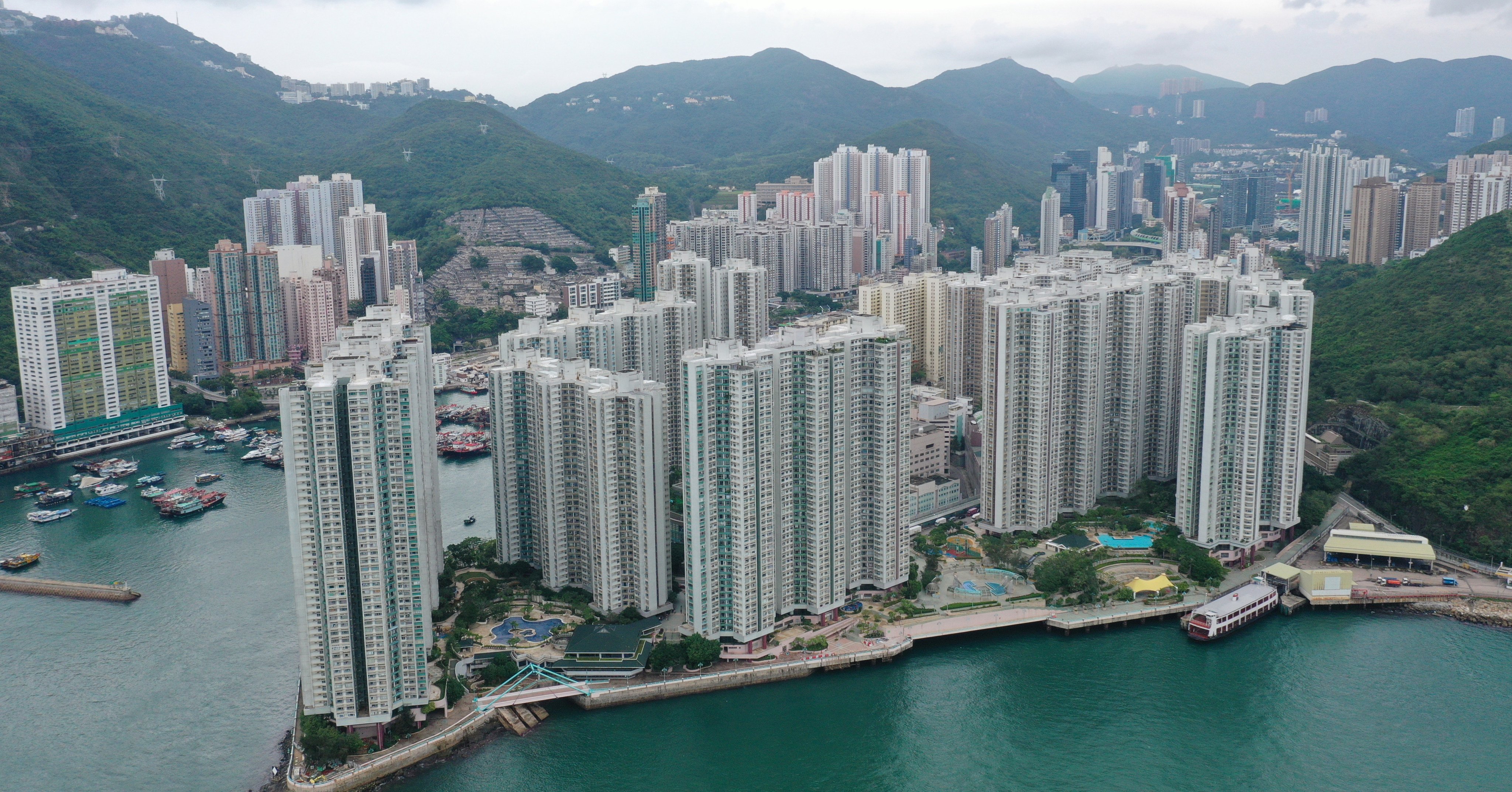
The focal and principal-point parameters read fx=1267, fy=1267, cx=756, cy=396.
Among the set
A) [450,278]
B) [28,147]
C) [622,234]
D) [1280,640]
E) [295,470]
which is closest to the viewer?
[295,470]

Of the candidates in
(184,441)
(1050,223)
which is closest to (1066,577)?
(184,441)

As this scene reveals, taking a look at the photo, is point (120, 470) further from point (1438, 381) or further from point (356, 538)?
point (1438, 381)

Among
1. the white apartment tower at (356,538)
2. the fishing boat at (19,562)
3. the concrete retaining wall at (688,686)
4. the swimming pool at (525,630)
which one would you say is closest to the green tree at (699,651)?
the concrete retaining wall at (688,686)

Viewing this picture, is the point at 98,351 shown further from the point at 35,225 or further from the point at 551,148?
the point at 551,148

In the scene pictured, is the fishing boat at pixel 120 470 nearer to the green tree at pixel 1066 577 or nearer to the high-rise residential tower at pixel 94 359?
the high-rise residential tower at pixel 94 359

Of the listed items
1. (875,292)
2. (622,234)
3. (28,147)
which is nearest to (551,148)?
(622,234)
